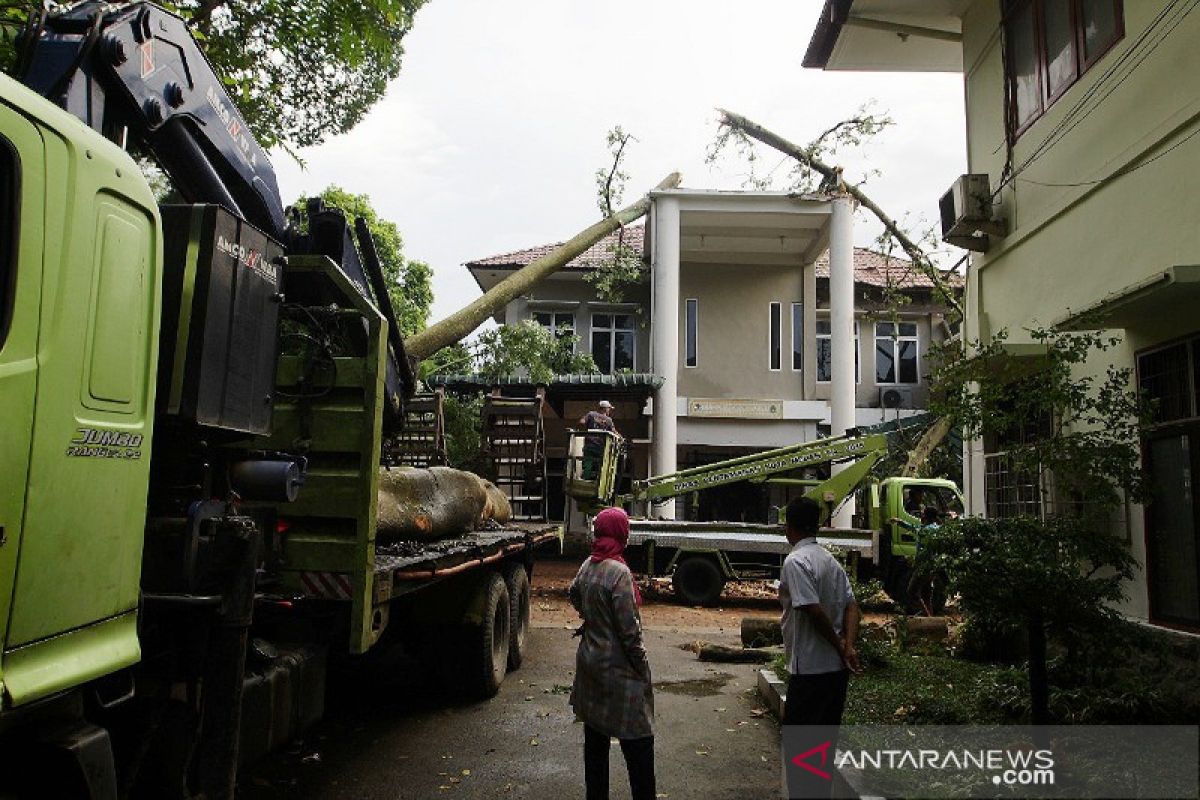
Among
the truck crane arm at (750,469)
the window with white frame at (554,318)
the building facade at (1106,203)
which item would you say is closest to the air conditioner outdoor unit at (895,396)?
the window with white frame at (554,318)

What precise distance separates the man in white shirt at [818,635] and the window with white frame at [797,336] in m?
18.0

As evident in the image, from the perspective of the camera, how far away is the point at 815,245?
20.8m

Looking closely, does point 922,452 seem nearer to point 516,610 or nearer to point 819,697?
point 516,610

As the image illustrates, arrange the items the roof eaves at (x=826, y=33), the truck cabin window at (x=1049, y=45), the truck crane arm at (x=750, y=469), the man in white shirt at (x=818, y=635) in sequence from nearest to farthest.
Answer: the man in white shirt at (x=818, y=635) → the truck cabin window at (x=1049, y=45) → the roof eaves at (x=826, y=33) → the truck crane arm at (x=750, y=469)

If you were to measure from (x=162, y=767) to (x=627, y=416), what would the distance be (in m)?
17.7

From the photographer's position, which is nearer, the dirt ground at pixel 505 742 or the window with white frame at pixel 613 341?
the dirt ground at pixel 505 742

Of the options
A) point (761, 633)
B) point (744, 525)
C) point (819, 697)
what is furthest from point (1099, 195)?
point (744, 525)

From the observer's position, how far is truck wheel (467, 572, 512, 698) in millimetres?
6992

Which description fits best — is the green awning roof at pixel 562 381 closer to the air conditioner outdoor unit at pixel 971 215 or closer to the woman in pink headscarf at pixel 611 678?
the air conditioner outdoor unit at pixel 971 215

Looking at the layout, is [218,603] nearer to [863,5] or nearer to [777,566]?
[863,5]

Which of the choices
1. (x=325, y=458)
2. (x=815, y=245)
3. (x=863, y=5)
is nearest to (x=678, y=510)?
(x=815, y=245)

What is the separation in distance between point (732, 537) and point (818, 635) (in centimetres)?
954

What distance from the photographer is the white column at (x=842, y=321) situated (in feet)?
61.4

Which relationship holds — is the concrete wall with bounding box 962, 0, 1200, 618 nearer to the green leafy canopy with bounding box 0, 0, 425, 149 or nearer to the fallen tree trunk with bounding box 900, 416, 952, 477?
the green leafy canopy with bounding box 0, 0, 425, 149
